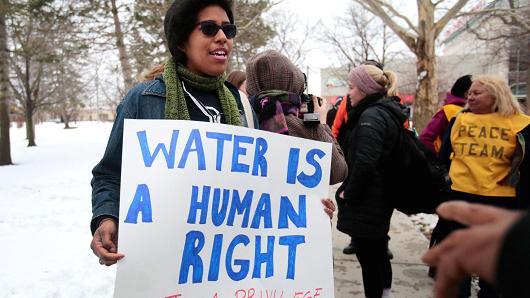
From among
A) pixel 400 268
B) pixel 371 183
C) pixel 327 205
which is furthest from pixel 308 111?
pixel 400 268

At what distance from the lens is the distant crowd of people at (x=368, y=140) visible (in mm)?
519

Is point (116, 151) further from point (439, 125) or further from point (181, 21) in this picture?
point (439, 125)

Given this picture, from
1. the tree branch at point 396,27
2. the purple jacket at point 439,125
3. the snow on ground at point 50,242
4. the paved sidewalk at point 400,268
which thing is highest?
the tree branch at point 396,27

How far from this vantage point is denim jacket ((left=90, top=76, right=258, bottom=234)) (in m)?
1.49

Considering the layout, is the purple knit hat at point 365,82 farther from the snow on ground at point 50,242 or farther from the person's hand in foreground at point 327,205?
the snow on ground at point 50,242

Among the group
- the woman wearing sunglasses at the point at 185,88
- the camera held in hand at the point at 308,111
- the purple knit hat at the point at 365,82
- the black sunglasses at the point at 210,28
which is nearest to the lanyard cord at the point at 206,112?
the woman wearing sunglasses at the point at 185,88

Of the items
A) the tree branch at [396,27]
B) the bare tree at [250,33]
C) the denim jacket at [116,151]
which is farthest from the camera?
the bare tree at [250,33]

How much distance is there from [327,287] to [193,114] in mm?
920

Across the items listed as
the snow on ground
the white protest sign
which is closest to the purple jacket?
the snow on ground

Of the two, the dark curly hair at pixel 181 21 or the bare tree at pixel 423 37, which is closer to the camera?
the dark curly hair at pixel 181 21

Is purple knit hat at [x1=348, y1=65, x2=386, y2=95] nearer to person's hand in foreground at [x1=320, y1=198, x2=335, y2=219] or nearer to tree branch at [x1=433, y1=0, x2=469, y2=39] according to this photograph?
person's hand in foreground at [x1=320, y1=198, x2=335, y2=219]

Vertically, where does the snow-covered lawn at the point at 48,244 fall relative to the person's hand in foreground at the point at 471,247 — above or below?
below

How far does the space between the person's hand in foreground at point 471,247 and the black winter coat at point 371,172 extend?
2.24 m

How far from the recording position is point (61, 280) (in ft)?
11.6
